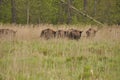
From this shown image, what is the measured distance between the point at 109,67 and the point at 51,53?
245 cm

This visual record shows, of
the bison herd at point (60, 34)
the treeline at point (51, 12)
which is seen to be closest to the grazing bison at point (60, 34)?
the bison herd at point (60, 34)

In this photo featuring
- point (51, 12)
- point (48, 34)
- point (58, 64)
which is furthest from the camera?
point (51, 12)

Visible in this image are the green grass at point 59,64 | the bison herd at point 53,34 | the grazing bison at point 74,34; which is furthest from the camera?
the grazing bison at point 74,34

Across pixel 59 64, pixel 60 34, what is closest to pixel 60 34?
pixel 60 34

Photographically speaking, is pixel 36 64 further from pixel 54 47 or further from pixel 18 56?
pixel 54 47

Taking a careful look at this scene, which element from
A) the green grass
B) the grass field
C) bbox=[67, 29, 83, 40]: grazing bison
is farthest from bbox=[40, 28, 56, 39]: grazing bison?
the green grass

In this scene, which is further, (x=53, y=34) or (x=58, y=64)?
(x=53, y=34)

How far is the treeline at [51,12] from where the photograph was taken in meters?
30.9

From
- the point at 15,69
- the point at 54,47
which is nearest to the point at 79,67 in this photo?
the point at 15,69

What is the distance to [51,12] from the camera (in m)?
33.1

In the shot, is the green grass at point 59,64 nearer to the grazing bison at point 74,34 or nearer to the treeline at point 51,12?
the grazing bison at point 74,34

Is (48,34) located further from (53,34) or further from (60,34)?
(60,34)

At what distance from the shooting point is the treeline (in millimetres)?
30922

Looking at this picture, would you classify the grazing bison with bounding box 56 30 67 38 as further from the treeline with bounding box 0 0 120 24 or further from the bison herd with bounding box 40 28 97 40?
the treeline with bounding box 0 0 120 24
